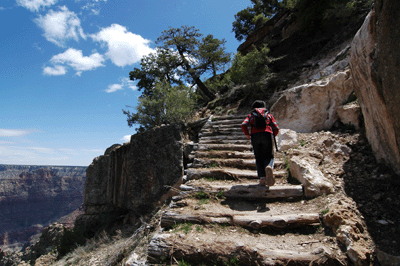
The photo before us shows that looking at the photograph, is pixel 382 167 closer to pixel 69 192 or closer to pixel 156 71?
pixel 156 71

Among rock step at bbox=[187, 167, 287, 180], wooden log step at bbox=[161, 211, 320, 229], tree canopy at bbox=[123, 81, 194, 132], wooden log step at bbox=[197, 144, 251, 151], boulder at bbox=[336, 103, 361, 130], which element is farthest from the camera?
tree canopy at bbox=[123, 81, 194, 132]

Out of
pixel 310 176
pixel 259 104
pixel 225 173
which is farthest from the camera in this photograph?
pixel 225 173

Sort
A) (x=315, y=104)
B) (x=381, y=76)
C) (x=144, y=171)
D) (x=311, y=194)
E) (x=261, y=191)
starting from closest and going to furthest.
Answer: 1. (x=381, y=76)
2. (x=311, y=194)
3. (x=261, y=191)
4. (x=315, y=104)
5. (x=144, y=171)

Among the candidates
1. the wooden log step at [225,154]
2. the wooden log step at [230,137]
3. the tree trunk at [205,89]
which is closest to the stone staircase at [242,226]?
the wooden log step at [225,154]

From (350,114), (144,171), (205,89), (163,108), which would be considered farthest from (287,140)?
(205,89)

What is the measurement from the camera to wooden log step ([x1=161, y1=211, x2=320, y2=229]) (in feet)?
10.1

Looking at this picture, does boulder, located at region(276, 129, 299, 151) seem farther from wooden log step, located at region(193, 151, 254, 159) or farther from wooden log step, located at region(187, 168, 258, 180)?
wooden log step, located at region(187, 168, 258, 180)

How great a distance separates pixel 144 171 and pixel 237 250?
593 centimetres

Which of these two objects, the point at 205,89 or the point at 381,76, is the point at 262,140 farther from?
the point at 205,89

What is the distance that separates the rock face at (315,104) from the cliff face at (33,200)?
8510 cm

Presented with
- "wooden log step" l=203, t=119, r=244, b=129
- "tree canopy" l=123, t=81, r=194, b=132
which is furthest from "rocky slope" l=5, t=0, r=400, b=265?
"tree canopy" l=123, t=81, r=194, b=132

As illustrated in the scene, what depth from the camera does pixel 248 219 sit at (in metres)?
3.32

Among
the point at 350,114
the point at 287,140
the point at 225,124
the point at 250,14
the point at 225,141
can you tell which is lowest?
the point at 287,140

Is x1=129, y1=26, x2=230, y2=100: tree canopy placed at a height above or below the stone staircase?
above
